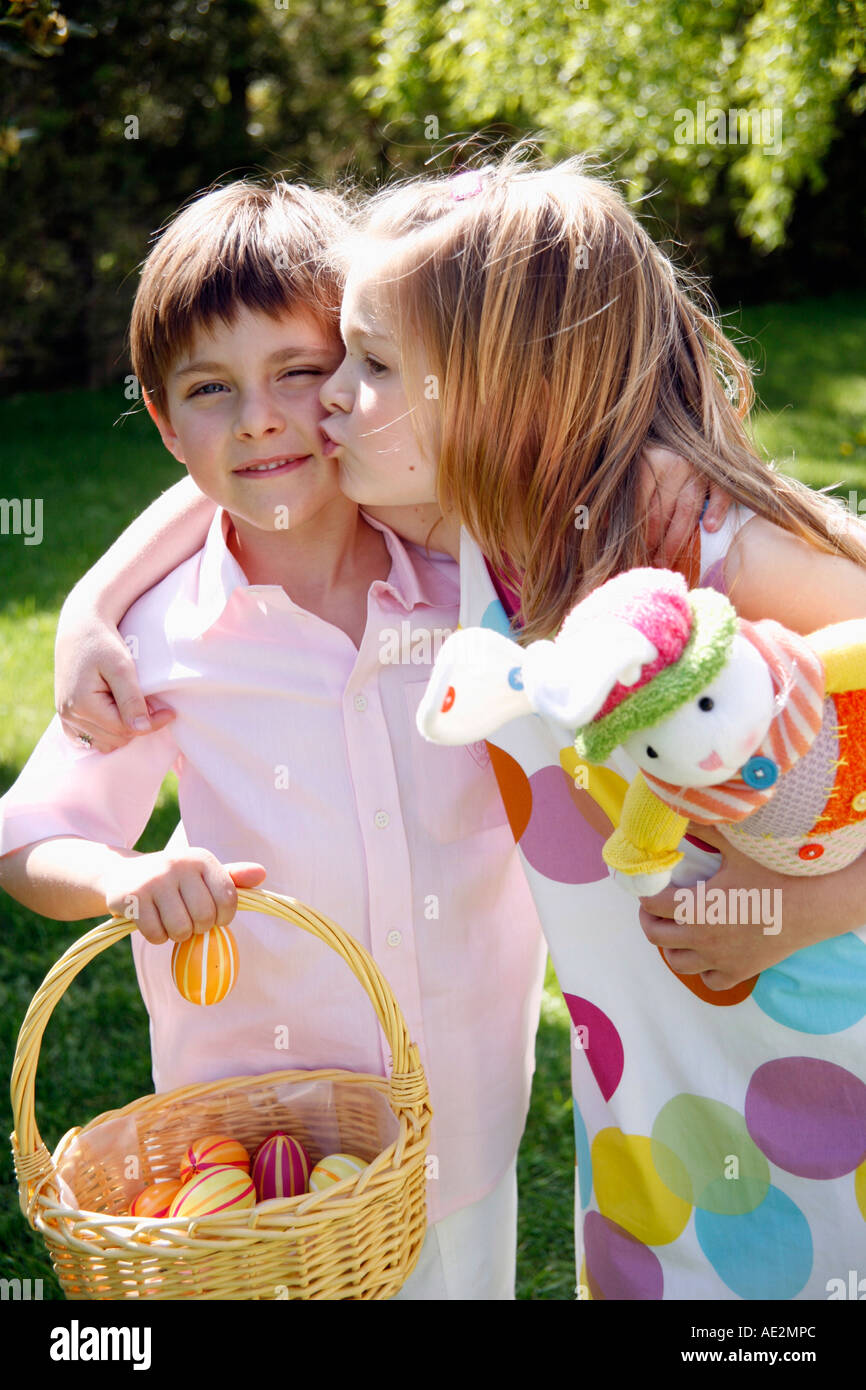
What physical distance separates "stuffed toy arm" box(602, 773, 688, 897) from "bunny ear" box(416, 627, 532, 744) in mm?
191

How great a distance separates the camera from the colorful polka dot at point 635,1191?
5.50 feet

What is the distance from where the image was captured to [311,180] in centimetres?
764

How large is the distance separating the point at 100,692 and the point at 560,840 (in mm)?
685

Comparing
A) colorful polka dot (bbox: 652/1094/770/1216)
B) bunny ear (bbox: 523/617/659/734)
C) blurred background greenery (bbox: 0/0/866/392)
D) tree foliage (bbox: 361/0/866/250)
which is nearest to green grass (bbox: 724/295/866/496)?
blurred background greenery (bbox: 0/0/866/392)

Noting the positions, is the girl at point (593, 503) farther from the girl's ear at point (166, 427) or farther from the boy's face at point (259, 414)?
the girl's ear at point (166, 427)

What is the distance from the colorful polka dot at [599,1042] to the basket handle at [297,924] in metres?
0.28

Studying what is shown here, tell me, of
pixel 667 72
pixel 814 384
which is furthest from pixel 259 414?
pixel 814 384

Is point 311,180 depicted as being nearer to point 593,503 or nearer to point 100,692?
point 100,692

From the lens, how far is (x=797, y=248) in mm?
12406

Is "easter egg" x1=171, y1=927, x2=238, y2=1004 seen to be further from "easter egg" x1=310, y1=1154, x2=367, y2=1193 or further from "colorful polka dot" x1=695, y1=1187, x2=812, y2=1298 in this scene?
"colorful polka dot" x1=695, y1=1187, x2=812, y2=1298

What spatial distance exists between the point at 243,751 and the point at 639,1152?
785 millimetres

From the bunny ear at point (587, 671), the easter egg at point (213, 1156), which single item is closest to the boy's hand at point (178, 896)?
the easter egg at point (213, 1156)

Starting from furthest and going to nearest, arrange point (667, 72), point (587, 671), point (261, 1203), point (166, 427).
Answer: point (667, 72), point (166, 427), point (261, 1203), point (587, 671)

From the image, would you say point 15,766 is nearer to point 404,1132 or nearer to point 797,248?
point 404,1132
